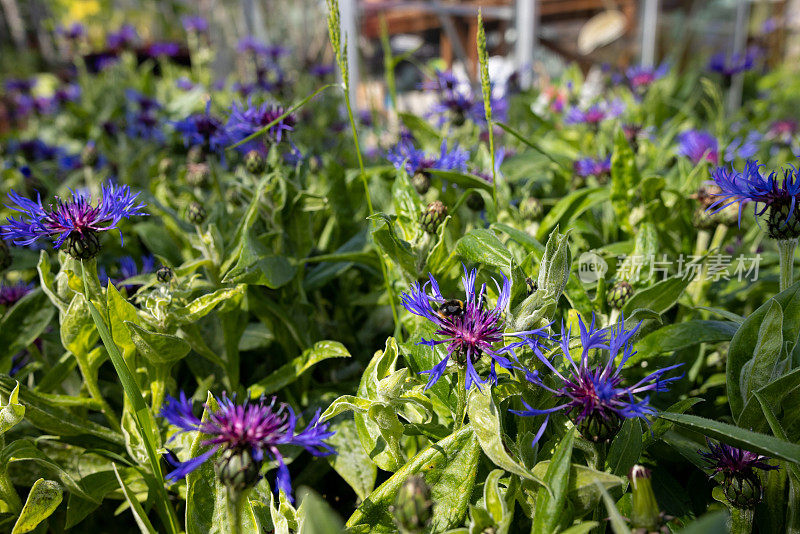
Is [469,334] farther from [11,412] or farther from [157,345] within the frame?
[11,412]

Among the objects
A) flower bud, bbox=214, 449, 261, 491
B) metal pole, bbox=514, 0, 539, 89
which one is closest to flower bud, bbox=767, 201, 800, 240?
flower bud, bbox=214, 449, 261, 491

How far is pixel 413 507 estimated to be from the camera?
496 millimetres

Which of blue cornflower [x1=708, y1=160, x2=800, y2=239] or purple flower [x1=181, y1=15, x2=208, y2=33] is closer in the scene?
blue cornflower [x1=708, y1=160, x2=800, y2=239]

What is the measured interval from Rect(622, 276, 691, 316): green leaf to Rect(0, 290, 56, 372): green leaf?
31.4 inches

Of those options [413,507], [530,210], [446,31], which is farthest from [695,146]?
[446,31]

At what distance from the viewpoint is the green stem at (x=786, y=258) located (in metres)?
0.71

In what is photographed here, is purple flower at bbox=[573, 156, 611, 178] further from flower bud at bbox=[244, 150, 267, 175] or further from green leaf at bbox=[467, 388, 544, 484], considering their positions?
green leaf at bbox=[467, 388, 544, 484]

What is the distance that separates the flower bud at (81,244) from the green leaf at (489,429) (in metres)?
0.46

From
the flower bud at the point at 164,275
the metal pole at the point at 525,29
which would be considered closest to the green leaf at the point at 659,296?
the flower bud at the point at 164,275

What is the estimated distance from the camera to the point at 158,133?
6.07 feet

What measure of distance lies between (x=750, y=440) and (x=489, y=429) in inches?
8.6

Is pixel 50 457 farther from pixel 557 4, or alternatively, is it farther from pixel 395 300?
pixel 557 4

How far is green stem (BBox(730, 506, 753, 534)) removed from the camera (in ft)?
2.00

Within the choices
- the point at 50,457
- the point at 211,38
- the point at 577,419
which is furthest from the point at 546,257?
the point at 211,38
